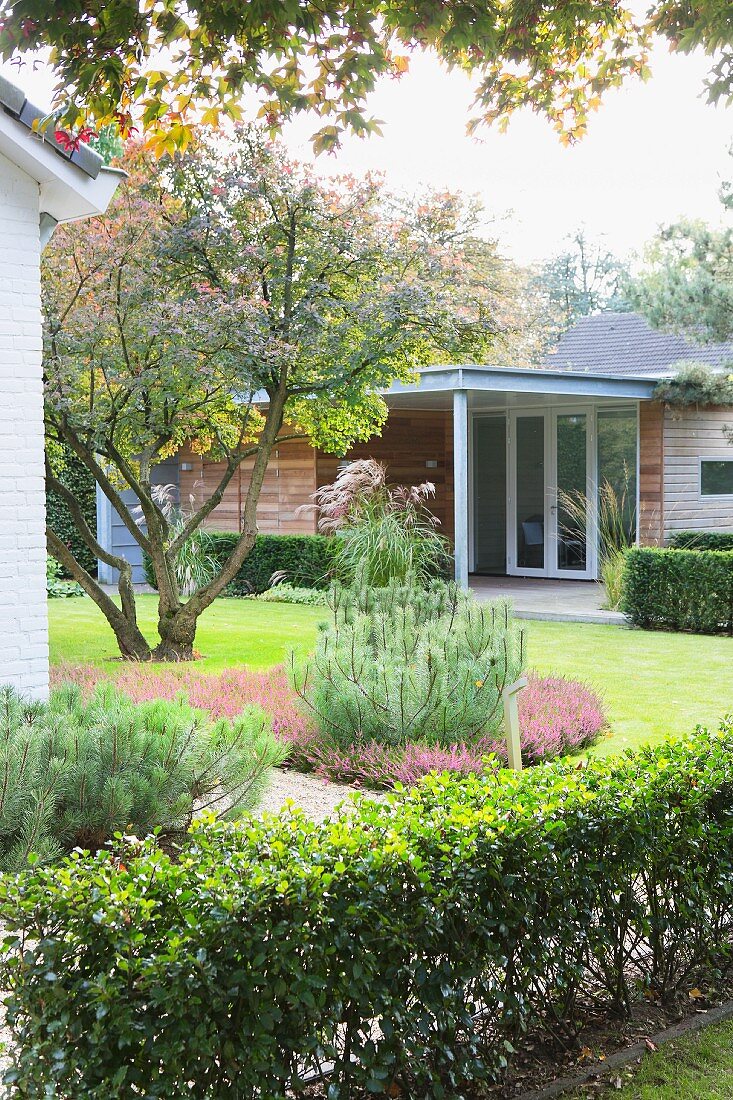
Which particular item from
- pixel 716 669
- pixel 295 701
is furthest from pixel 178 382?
pixel 716 669

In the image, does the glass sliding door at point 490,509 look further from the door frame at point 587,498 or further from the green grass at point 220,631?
the green grass at point 220,631

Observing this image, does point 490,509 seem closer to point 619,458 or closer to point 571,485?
point 571,485

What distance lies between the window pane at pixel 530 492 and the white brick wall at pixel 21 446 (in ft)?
40.5

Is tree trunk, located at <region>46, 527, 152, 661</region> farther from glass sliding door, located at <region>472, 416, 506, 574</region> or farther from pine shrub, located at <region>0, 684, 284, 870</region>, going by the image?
glass sliding door, located at <region>472, 416, 506, 574</region>

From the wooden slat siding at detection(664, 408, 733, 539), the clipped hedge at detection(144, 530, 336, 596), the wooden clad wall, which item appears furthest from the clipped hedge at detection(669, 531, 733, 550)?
the clipped hedge at detection(144, 530, 336, 596)

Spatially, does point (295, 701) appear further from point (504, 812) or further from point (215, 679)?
point (504, 812)

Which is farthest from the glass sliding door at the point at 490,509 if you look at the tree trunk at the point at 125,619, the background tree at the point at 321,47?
the background tree at the point at 321,47

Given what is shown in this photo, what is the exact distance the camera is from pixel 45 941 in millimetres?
2359

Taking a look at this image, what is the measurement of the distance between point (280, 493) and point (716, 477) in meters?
6.62

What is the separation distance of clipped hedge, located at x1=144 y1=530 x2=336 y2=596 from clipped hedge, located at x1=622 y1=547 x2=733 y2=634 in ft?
13.9

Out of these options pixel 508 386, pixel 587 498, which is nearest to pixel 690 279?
pixel 508 386

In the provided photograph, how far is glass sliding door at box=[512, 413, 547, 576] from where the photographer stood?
1789cm

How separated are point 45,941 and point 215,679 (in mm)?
5577

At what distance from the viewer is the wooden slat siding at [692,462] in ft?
52.3
